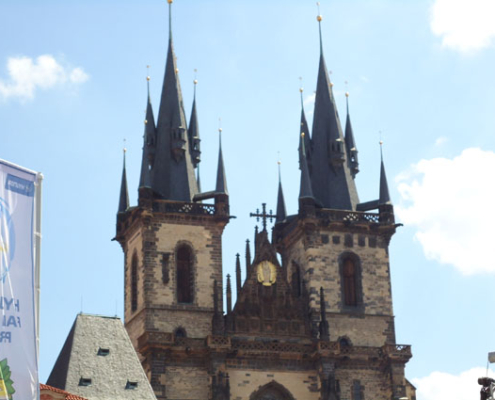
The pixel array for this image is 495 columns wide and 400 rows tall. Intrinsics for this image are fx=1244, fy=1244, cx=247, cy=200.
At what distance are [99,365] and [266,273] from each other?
20.4 metres

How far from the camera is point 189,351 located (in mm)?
61375

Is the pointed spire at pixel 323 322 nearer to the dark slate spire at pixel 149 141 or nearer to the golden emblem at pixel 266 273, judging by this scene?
the golden emblem at pixel 266 273

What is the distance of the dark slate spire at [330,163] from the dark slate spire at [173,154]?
7.16 m

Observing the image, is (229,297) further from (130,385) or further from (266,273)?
(130,385)

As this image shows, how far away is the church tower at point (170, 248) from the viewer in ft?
204

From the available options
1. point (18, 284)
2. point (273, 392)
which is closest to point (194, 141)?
point (273, 392)

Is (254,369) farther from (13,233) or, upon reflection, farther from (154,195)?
(13,233)

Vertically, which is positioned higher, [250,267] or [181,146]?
[181,146]

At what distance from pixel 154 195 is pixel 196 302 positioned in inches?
242

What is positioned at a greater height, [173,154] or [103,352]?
[173,154]

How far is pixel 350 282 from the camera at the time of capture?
217 ft

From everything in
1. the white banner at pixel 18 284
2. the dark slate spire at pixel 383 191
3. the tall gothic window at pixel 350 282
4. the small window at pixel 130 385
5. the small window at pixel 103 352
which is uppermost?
the dark slate spire at pixel 383 191

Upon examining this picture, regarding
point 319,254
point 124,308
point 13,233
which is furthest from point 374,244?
point 13,233

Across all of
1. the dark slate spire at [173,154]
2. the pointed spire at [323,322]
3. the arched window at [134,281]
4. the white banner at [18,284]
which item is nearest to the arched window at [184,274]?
the arched window at [134,281]
